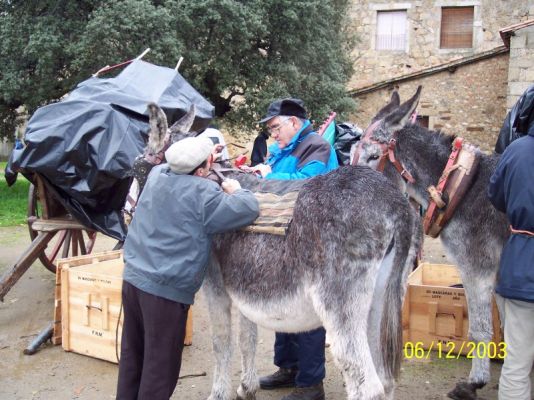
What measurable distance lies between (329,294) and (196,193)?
920mm

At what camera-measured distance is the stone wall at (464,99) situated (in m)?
18.3

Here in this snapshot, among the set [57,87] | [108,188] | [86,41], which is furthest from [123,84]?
[57,87]

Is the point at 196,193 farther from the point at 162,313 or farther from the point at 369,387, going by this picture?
the point at 369,387

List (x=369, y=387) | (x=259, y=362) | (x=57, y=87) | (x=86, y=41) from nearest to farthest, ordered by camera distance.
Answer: (x=369, y=387) < (x=259, y=362) < (x=86, y=41) < (x=57, y=87)

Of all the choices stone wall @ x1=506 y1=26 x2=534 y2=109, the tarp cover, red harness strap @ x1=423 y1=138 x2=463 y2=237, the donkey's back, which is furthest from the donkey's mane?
stone wall @ x1=506 y1=26 x2=534 y2=109

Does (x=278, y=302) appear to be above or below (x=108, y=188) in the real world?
below

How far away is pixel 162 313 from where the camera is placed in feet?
10.1

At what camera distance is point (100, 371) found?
4633 mm

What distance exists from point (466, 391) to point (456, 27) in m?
20.8

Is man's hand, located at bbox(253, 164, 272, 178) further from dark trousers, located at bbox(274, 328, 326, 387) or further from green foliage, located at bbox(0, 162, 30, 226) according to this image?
green foliage, located at bbox(0, 162, 30, 226)

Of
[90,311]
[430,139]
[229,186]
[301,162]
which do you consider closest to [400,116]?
[430,139]

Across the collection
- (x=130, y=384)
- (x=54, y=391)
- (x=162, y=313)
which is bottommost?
(x=54, y=391)

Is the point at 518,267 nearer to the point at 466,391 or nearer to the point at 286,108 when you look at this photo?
the point at 466,391

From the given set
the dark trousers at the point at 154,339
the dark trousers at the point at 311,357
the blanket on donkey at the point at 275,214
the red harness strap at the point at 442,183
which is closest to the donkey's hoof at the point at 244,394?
the dark trousers at the point at 311,357
